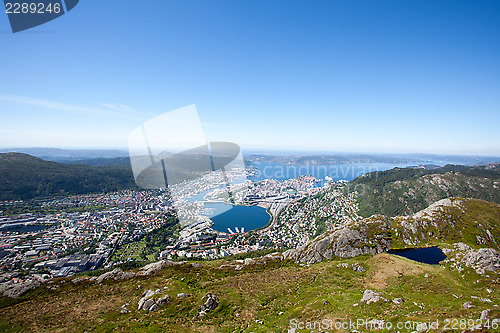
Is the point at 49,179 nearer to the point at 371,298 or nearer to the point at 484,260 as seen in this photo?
the point at 371,298

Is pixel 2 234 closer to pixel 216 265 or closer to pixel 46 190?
pixel 46 190

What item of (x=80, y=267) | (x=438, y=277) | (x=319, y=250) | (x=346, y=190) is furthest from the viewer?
(x=346, y=190)

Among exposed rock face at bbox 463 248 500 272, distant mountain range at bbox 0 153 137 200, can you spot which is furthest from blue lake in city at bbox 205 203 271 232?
distant mountain range at bbox 0 153 137 200

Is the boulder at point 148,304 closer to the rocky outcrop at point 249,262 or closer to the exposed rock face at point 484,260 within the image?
the rocky outcrop at point 249,262

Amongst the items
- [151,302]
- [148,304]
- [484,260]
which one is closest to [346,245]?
[484,260]

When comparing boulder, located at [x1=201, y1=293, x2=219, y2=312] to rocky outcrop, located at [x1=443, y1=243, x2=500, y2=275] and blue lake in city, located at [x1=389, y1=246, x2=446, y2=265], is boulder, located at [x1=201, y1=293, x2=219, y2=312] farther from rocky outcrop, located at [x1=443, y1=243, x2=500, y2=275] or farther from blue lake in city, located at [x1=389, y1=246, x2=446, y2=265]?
blue lake in city, located at [x1=389, y1=246, x2=446, y2=265]

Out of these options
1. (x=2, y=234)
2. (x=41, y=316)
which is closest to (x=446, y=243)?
(x=41, y=316)
